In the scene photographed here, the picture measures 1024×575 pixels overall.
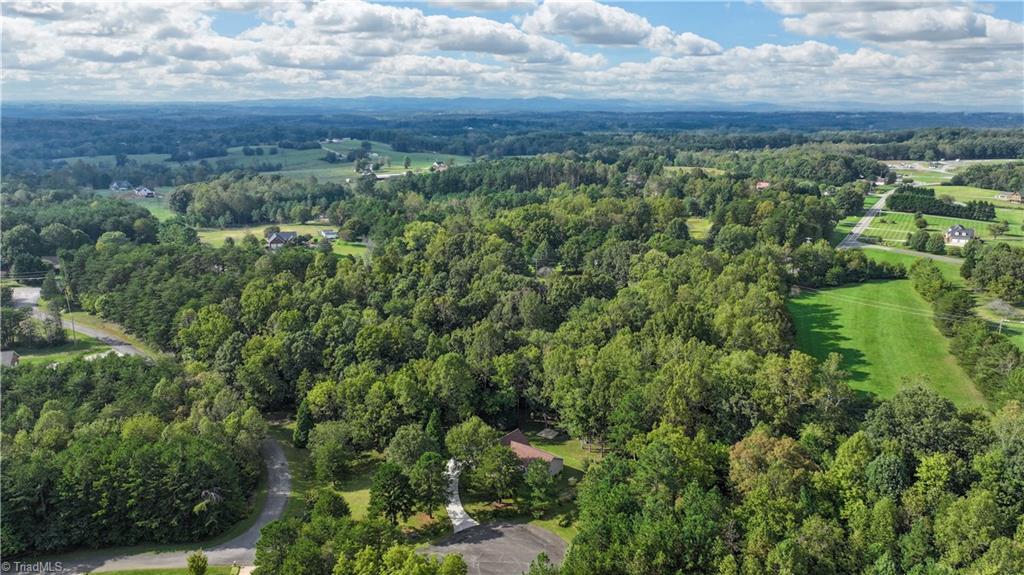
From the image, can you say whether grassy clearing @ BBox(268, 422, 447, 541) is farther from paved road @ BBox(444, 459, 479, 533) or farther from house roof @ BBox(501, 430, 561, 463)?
house roof @ BBox(501, 430, 561, 463)

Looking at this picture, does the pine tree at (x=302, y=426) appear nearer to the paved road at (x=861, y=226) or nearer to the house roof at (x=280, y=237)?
the house roof at (x=280, y=237)

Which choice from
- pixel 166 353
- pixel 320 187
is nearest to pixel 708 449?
pixel 166 353

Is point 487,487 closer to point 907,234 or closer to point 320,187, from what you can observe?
point 907,234

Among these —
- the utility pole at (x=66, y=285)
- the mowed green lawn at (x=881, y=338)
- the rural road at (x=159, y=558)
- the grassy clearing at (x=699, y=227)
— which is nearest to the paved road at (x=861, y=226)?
the mowed green lawn at (x=881, y=338)

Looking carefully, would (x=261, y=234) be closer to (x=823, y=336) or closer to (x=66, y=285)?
(x=66, y=285)

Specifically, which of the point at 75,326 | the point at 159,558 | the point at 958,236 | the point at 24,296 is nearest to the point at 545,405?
the point at 159,558

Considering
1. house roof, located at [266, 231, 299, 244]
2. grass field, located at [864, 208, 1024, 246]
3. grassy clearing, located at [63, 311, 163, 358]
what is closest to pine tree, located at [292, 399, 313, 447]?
grassy clearing, located at [63, 311, 163, 358]
